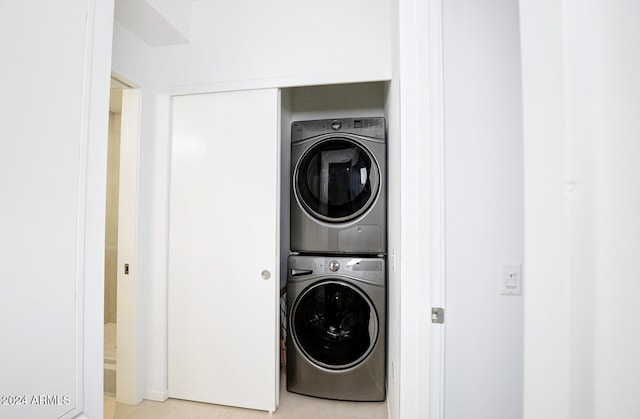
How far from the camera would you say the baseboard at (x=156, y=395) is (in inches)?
74.1

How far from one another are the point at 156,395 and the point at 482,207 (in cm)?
229

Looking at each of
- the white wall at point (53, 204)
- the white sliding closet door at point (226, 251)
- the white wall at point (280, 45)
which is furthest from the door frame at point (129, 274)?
the white wall at point (53, 204)

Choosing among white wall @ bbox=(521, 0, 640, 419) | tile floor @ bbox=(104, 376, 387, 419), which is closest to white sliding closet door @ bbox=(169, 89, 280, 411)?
tile floor @ bbox=(104, 376, 387, 419)

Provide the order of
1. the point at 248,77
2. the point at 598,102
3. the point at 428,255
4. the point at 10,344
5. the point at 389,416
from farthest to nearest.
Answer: the point at 248,77 → the point at 389,416 → the point at 428,255 → the point at 10,344 → the point at 598,102

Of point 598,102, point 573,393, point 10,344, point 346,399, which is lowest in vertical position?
point 346,399

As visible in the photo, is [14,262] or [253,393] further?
[253,393]

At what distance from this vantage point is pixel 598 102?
0.22 m

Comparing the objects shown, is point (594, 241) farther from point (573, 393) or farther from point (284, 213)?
point (284, 213)

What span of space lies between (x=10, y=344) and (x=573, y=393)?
1.19m

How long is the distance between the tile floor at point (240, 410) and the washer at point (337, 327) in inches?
2.3

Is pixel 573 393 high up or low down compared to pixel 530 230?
down

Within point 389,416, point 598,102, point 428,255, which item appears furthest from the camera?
point 389,416

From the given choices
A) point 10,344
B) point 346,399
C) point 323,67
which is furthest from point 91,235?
point 346,399

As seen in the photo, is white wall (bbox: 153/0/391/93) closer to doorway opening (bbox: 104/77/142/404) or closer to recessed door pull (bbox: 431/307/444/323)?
doorway opening (bbox: 104/77/142/404)
